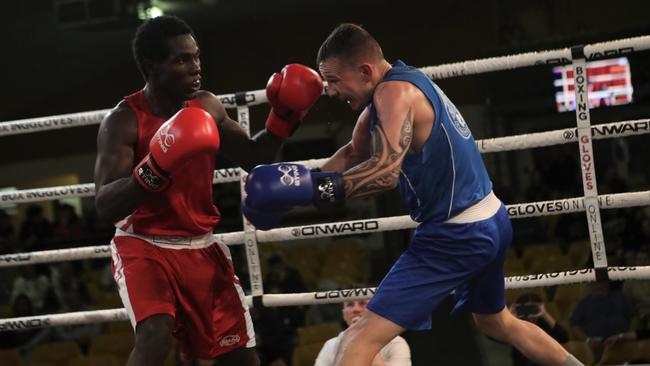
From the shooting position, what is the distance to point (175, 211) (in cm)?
277

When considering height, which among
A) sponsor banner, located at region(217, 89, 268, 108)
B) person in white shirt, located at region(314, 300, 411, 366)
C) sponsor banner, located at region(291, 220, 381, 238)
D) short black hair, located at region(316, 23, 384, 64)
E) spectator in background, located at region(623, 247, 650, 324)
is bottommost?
spectator in background, located at region(623, 247, 650, 324)

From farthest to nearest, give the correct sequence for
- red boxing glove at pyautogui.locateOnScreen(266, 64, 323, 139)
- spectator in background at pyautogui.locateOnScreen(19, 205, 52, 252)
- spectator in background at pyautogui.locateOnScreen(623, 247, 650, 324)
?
spectator in background at pyautogui.locateOnScreen(19, 205, 52, 252)
spectator in background at pyautogui.locateOnScreen(623, 247, 650, 324)
red boxing glove at pyautogui.locateOnScreen(266, 64, 323, 139)

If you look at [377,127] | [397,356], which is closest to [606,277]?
[397,356]

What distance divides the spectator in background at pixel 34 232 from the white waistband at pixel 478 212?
681 cm

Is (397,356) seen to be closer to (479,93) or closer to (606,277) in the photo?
(606,277)

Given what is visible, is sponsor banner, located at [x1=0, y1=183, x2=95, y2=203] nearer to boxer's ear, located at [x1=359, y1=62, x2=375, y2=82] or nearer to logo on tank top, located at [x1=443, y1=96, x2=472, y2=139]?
boxer's ear, located at [x1=359, y1=62, x2=375, y2=82]

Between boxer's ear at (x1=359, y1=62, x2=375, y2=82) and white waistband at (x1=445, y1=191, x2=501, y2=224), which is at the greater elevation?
boxer's ear at (x1=359, y1=62, x2=375, y2=82)

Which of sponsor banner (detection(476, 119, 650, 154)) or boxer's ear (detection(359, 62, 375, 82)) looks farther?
sponsor banner (detection(476, 119, 650, 154))

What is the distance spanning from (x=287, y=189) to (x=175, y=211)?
60cm

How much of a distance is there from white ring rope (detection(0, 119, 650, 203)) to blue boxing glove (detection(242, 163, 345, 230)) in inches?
45.3

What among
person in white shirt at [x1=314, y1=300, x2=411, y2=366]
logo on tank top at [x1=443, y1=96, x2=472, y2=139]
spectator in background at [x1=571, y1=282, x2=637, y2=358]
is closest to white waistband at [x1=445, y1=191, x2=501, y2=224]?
logo on tank top at [x1=443, y1=96, x2=472, y2=139]

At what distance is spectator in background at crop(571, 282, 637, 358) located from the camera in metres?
4.78

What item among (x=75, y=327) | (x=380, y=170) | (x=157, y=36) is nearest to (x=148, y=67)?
(x=157, y=36)

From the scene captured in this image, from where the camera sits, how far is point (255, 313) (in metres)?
5.50
